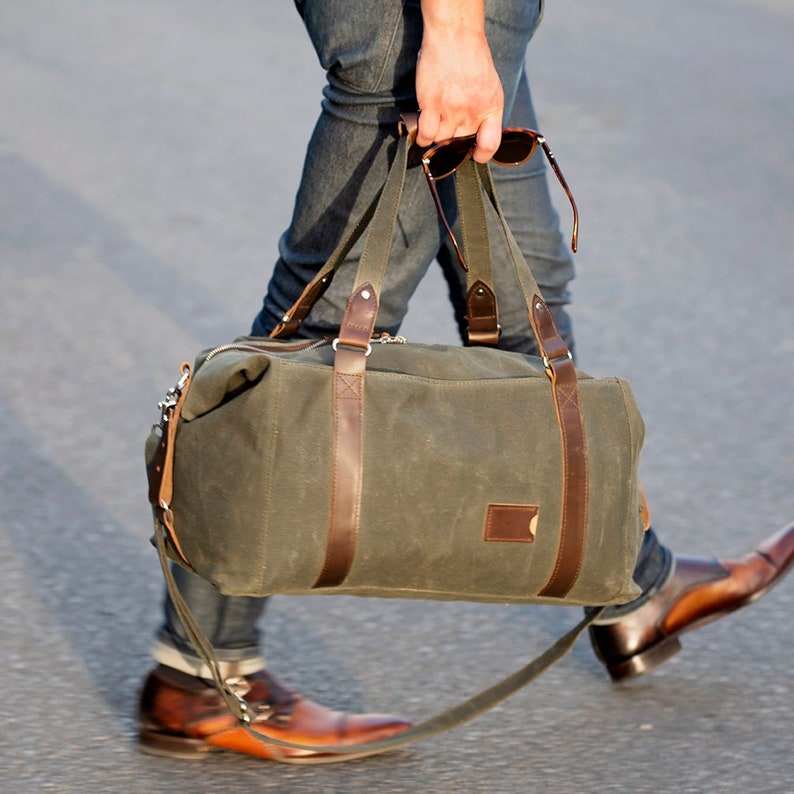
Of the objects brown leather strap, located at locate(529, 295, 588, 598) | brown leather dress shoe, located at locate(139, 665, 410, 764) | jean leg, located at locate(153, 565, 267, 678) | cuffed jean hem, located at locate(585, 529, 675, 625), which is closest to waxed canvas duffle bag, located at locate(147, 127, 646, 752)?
brown leather strap, located at locate(529, 295, 588, 598)

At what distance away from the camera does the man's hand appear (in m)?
2.01

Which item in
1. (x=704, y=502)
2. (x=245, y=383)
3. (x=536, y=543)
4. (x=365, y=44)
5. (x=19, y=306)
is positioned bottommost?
(x=19, y=306)

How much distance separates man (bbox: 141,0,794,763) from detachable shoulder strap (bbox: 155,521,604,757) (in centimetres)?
5

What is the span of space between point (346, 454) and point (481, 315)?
1.52 ft

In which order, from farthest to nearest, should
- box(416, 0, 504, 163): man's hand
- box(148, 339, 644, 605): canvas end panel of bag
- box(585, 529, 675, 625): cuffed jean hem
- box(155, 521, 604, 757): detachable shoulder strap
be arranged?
box(585, 529, 675, 625): cuffed jean hem
box(155, 521, 604, 757): detachable shoulder strap
box(416, 0, 504, 163): man's hand
box(148, 339, 644, 605): canvas end panel of bag

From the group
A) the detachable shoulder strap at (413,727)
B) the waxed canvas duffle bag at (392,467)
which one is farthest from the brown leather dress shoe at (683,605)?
the waxed canvas duffle bag at (392,467)

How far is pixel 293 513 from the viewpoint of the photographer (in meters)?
1.89

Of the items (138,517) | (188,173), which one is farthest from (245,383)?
(188,173)

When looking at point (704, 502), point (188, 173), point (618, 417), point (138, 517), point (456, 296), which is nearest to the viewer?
point (618, 417)

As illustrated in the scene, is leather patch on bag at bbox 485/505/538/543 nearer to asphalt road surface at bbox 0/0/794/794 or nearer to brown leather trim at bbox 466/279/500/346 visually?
brown leather trim at bbox 466/279/500/346

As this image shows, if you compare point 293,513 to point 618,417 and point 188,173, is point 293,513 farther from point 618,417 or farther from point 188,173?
point 188,173

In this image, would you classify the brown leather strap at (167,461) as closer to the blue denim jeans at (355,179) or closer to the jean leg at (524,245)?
the blue denim jeans at (355,179)

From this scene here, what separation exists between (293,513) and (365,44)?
0.72m

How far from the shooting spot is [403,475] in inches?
75.4
